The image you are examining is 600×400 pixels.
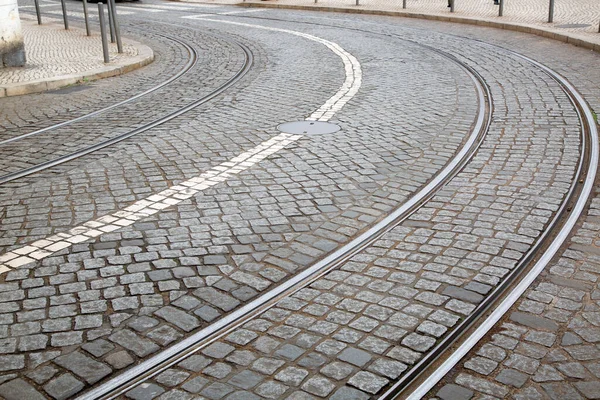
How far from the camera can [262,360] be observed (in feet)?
13.6

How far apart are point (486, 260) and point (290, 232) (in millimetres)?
1565

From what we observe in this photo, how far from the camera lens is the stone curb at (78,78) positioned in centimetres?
1186

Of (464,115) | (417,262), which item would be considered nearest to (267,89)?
(464,115)

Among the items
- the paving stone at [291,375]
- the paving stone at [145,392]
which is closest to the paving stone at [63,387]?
the paving stone at [145,392]

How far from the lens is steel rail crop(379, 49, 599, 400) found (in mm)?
3934

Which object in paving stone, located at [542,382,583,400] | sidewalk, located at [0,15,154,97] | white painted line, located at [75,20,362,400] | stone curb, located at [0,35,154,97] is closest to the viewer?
paving stone, located at [542,382,583,400]

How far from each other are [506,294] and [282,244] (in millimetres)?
1751

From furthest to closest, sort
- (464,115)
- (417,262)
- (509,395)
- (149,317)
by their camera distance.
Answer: (464,115)
(417,262)
(149,317)
(509,395)

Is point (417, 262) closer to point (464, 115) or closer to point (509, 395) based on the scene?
point (509, 395)

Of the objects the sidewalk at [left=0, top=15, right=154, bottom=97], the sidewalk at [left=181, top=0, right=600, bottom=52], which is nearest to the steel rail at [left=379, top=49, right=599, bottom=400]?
the sidewalk at [left=0, top=15, right=154, bottom=97]

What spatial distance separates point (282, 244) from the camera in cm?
572

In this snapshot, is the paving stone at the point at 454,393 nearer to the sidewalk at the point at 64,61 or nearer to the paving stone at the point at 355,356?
the paving stone at the point at 355,356

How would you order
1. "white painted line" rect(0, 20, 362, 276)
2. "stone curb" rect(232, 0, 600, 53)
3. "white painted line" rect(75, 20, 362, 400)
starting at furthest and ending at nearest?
"stone curb" rect(232, 0, 600, 53)
"white painted line" rect(0, 20, 362, 276)
"white painted line" rect(75, 20, 362, 400)

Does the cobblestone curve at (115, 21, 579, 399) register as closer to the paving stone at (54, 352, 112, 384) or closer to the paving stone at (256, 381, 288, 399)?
the paving stone at (256, 381, 288, 399)
